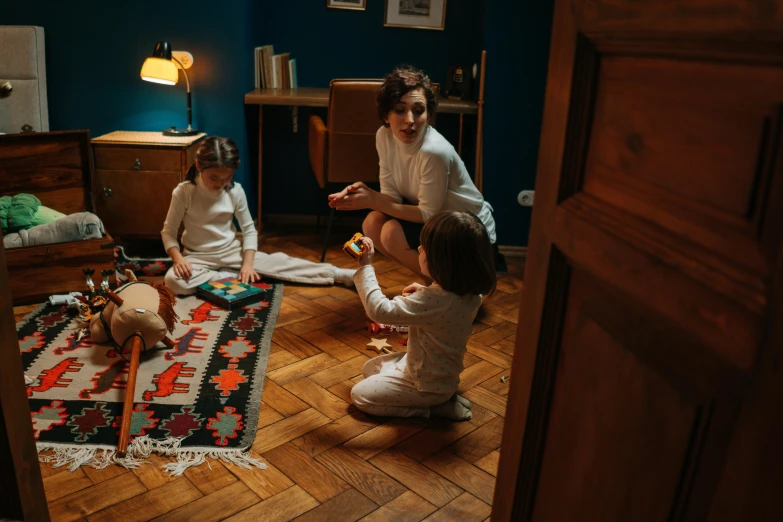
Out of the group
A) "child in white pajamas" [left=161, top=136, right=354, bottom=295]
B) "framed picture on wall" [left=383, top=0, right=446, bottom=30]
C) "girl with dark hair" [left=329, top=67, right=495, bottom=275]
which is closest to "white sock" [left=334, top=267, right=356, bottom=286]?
"child in white pajamas" [left=161, top=136, right=354, bottom=295]

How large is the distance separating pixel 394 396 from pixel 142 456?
65 cm

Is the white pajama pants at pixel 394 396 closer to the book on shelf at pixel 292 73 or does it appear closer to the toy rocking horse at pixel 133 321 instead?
the toy rocking horse at pixel 133 321

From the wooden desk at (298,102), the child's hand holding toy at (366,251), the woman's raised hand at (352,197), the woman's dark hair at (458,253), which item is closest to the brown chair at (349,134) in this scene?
the wooden desk at (298,102)

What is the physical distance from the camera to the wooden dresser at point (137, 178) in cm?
298

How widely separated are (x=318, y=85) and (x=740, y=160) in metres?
3.37

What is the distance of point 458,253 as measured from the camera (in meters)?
1.67

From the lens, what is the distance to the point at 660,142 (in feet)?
2.11

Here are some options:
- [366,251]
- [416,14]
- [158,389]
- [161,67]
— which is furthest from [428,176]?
[416,14]

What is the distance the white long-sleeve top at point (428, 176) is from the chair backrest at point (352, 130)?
1.01ft

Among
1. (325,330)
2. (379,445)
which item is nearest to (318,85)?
(325,330)

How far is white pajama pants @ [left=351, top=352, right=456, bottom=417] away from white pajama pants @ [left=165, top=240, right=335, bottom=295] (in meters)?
1.04

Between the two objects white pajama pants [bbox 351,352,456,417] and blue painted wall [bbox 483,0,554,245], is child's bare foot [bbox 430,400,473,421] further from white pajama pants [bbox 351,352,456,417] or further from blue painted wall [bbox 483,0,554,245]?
blue painted wall [bbox 483,0,554,245]

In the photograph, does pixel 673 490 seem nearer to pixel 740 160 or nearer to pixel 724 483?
pixel 724 483

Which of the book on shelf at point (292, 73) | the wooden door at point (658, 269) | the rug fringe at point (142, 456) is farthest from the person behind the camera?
the book on shelf at point (292, 73)
